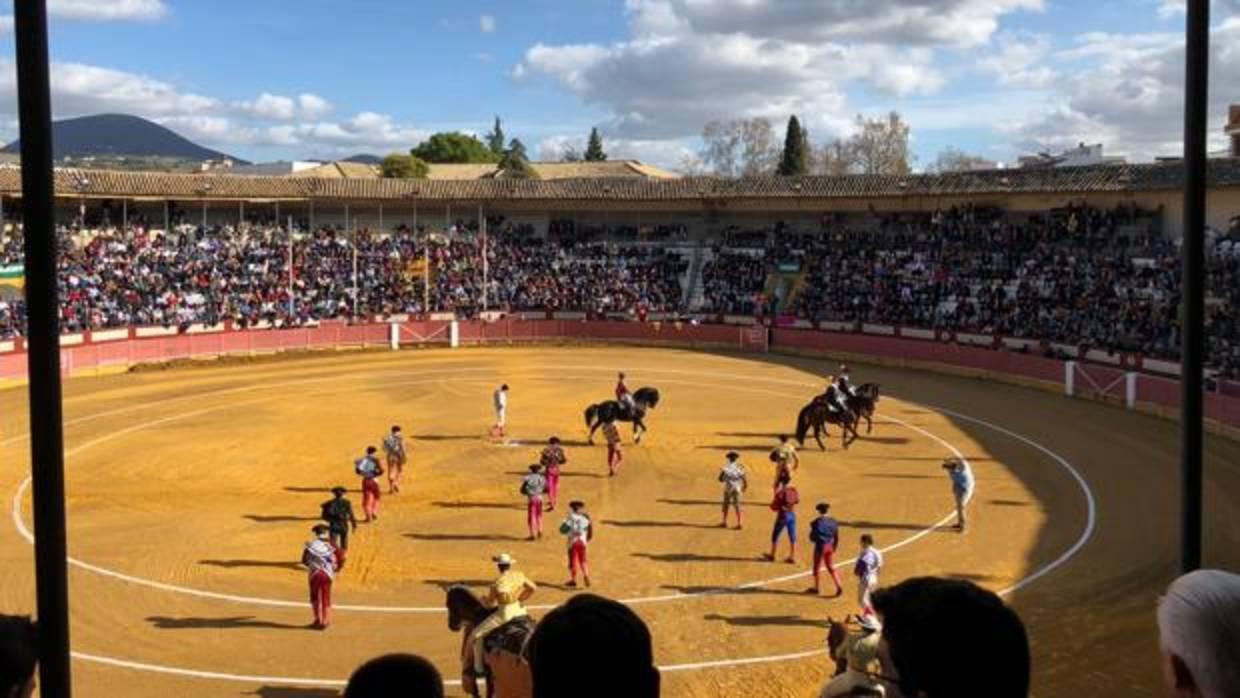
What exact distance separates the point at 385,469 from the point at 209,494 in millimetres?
3598

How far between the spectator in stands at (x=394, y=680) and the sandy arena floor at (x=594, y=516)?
4.41 ft

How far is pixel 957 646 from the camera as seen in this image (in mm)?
2613

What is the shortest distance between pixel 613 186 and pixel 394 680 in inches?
2262

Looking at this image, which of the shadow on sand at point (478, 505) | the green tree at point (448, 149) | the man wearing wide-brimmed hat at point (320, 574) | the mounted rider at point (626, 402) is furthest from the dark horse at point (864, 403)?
the green tree at point (448, 149)

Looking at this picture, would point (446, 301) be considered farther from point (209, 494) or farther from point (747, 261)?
point (209, 494)

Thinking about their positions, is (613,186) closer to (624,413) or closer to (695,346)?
(695,346)

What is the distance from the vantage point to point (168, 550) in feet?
58.4

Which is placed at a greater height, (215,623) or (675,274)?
(675,274)

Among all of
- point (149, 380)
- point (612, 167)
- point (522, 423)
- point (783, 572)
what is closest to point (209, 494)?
point (522, 423)

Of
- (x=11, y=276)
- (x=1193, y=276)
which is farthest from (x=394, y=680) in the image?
(x=11, y=276)

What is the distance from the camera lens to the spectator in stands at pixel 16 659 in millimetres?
2904

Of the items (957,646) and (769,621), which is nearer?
(957,646)

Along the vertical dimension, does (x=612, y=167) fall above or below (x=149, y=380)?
above

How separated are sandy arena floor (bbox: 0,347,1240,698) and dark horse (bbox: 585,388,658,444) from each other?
28.4 inches
